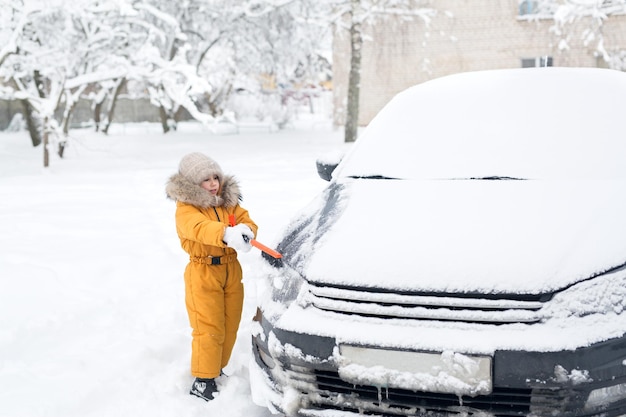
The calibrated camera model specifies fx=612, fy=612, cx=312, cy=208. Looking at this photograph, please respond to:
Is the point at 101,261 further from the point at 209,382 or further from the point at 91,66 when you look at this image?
the point at 91,66

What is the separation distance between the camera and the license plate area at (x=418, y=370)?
1986 millimetres

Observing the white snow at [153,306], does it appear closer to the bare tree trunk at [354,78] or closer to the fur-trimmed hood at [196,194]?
the fur-trimmed hood at [196,194]

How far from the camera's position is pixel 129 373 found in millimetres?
3244

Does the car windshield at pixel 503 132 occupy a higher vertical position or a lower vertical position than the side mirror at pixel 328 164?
higher

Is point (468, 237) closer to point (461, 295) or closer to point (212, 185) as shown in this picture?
point (461, 295)

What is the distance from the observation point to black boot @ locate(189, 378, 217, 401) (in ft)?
9.79

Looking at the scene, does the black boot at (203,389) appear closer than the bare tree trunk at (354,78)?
Yes

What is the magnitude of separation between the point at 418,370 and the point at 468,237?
0.55 metres

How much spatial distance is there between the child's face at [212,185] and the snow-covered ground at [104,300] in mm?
408

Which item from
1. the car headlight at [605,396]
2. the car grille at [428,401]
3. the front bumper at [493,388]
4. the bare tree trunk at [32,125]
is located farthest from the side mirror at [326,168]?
the bare tree trunk at [32,125]

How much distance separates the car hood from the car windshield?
0.16 metres

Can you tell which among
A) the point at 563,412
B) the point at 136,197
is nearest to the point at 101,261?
the point at 136,197

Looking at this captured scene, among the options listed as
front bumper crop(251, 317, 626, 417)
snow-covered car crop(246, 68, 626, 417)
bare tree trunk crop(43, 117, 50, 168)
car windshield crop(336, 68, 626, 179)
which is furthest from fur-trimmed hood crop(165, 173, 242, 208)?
bare tree trunk crop(43, 117, 50, 168)

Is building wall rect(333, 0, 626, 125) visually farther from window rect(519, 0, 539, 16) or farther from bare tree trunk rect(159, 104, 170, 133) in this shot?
bare tree trunk rect(159, 104, 170, 133)
